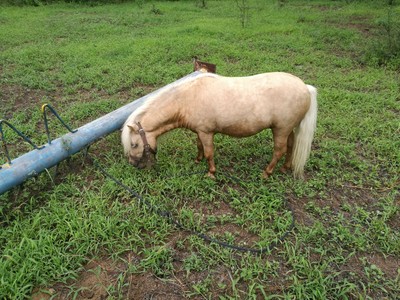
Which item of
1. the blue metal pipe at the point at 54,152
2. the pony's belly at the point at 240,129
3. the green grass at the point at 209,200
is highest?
the pony's belly at the point at 240,129

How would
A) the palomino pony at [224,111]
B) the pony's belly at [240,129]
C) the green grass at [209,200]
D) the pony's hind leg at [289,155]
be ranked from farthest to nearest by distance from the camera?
the pony's hind leg at [289,155] < the pony's belly at [240,129] < the palomino pony at [224,111] < the green grass at [209,200]

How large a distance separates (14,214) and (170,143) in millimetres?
2338

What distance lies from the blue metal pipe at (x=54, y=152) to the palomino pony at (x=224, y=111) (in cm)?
34

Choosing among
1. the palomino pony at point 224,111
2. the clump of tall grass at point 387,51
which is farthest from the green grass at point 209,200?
the palomino pony at point 224,111

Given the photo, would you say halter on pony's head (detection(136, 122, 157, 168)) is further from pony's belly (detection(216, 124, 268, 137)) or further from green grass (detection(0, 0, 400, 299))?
pony's belly (detection(216, 124, 268, 137))

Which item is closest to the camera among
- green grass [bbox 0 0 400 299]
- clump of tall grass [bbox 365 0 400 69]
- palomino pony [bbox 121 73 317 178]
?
green grass [bbox 0 0 400 299]

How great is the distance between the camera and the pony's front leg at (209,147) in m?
3.93

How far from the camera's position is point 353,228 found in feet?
11.2

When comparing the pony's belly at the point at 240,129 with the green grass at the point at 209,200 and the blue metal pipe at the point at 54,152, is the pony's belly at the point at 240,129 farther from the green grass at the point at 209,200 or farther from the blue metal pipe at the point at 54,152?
the blue metal pipe at the point at 54,152

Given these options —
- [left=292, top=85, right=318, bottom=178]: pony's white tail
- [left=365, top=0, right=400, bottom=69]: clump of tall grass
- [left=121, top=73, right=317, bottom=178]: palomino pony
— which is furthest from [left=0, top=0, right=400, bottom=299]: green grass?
[left=121, top=73, right=317, bottom=178]: palomino pony

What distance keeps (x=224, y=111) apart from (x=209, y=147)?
54 cm

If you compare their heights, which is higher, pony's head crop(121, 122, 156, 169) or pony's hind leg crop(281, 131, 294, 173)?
pony's head crop(121, 122, 156, 169)

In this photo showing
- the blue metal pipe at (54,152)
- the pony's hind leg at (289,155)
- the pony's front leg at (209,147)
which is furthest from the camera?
the pony's hind leg at (289,155)

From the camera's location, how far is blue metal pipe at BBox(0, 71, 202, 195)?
11.0 feet
